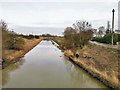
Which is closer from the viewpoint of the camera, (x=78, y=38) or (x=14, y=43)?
(x=14, y=43)

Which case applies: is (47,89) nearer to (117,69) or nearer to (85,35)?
(117,69)

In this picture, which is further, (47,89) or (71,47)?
(71,47)

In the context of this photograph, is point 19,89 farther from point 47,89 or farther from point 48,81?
point 48,81

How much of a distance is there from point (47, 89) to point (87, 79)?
12.5ft

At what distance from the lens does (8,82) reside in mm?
12977

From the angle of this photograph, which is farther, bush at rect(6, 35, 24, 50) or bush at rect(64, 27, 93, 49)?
bush at rect(64, 27, 93, 49)

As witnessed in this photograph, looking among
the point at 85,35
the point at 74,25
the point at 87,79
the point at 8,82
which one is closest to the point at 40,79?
the point at 8,82

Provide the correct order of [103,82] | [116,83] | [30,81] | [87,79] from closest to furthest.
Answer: [116,83] → [103,82] → [30,81] → [87,79]

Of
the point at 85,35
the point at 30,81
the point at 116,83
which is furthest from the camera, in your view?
the point at 85,35

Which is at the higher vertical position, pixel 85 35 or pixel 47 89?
pixel 85 35

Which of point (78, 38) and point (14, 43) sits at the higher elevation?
point (78, 38)

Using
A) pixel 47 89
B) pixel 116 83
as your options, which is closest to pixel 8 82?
pixel 47 89

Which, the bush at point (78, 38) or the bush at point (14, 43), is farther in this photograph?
the bush at point (78, 38)

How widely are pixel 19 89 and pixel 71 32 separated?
23.9 metres
